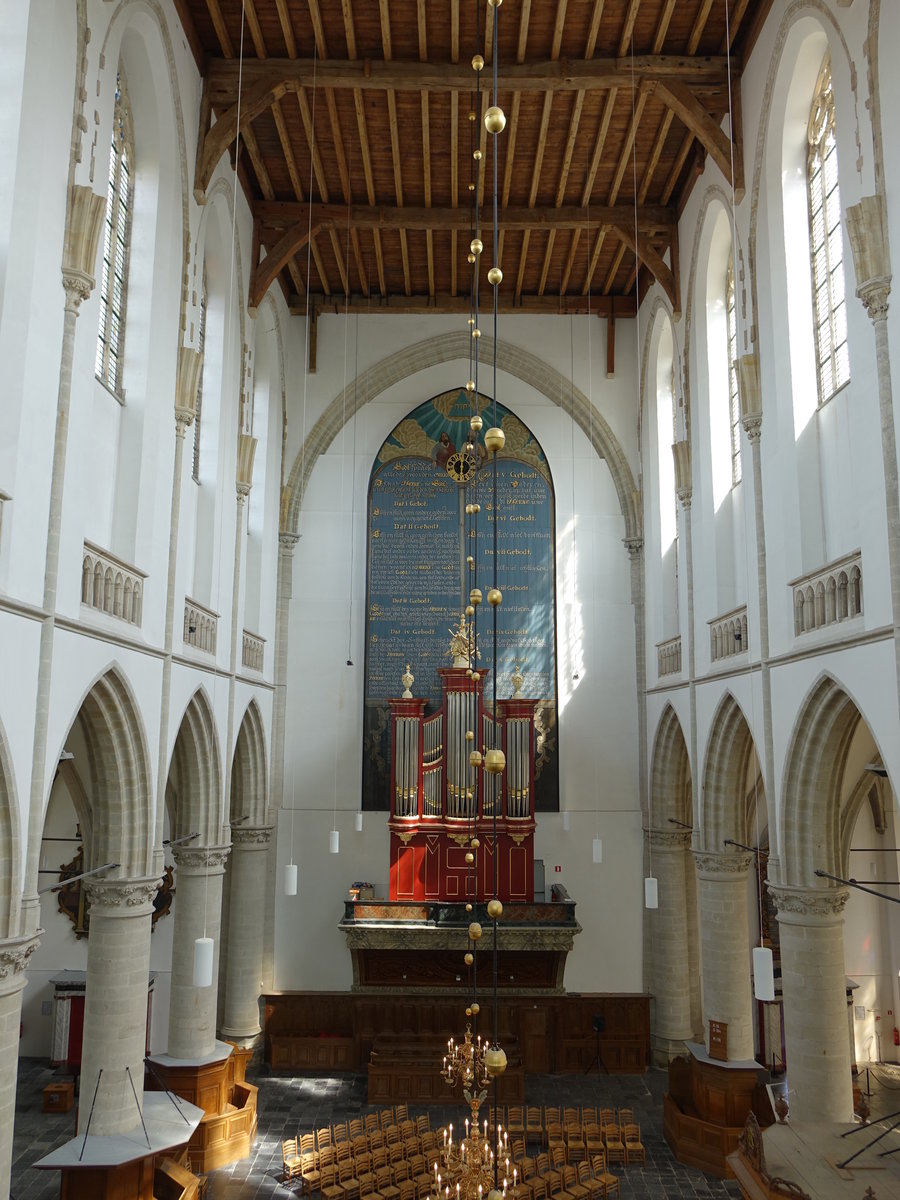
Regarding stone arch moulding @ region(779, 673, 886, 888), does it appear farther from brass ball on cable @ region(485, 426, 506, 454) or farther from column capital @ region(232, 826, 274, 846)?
column capital @ region(232, 826, 274, 846)

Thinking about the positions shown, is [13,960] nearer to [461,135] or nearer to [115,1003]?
[115,1003]

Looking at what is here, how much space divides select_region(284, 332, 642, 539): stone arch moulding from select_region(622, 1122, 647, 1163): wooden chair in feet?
37.6

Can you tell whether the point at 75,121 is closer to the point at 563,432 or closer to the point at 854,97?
the point at 854,97

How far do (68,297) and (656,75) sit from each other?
964 centimetres

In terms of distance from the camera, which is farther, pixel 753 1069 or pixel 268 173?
pixel 268 173

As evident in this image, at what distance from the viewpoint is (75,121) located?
1032 cm

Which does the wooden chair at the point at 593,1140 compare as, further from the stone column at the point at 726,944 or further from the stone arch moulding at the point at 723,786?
the stone arch moulding at the point at 723,786

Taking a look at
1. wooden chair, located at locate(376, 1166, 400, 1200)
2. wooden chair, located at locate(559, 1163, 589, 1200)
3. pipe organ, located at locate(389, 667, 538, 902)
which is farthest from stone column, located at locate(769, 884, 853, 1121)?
pipe organ, located at locate(389, 667, 538, 902)

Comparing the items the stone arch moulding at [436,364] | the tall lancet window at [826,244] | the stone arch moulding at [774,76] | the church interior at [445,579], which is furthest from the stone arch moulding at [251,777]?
the tall lancet window at [826,244]

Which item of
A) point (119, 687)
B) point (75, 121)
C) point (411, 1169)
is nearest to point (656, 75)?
point (75, 121)

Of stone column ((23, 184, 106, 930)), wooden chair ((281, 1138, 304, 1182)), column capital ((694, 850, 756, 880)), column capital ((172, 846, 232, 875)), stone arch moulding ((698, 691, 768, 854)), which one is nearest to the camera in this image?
stone column ((23, 184, 106, 930))

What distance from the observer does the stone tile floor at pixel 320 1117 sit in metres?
14.0

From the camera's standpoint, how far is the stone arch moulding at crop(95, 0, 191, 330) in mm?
11212

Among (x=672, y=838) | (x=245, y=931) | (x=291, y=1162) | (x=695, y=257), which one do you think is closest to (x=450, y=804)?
(x=672, y=838)
